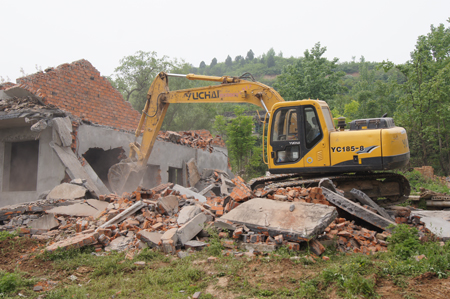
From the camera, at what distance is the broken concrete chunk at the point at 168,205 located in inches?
284

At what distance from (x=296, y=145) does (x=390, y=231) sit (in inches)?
106

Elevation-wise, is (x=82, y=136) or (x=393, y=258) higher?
(x=82, y=136)

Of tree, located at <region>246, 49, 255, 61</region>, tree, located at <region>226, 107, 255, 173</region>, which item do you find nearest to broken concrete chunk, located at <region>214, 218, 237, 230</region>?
tree, located at <region>226, 107, 255, 173</region>

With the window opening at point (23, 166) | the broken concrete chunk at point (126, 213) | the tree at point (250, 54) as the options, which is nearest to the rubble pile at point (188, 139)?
the window opening at point (23, 166)

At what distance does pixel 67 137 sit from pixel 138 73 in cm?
2383

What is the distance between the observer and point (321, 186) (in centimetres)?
674

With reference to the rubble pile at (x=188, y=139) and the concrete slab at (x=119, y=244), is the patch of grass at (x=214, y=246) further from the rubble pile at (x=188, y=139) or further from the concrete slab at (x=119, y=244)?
the rubble pile at (x=188, y=139)

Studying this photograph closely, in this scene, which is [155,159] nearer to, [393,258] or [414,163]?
[393,258]

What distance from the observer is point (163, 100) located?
10773 mm

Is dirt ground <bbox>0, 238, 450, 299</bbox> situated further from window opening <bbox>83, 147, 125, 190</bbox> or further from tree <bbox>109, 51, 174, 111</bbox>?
tree <bbox>109, 51, 174, 111</bbox>

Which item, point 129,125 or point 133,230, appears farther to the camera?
point 129,125

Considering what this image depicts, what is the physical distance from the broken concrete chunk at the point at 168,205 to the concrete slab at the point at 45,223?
235 cm

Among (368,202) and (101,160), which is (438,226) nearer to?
(368,202)

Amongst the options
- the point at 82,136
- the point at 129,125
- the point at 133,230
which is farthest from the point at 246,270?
the point at 129,125
